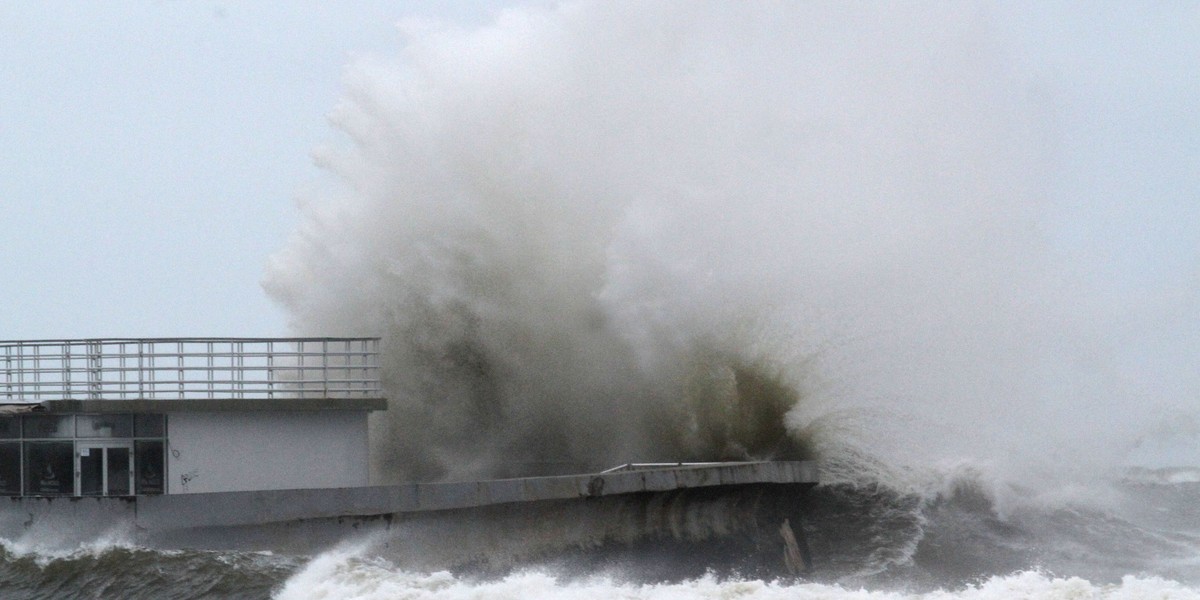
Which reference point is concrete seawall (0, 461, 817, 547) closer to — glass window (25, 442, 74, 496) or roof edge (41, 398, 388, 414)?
glass window (25, 442, 74, 496)

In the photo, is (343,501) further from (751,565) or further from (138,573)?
(751,565)

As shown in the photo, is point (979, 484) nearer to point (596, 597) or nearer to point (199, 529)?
point (596, 597)

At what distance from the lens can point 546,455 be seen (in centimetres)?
2592

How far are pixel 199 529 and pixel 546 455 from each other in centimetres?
754

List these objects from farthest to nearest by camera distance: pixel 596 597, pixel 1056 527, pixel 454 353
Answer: pixel 454 353, pixel 1056 527, pixel 596 597

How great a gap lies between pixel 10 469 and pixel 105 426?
6.00ft

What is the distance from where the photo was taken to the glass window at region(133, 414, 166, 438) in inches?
813

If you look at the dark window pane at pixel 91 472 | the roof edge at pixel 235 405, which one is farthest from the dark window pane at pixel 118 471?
the roof edge at pixel 235 405

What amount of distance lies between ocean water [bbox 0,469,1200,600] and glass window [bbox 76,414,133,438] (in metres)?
1.53

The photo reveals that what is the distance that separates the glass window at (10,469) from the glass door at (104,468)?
1.17 meters

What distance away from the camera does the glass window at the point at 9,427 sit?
21625 mm

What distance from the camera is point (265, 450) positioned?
68.1 ft

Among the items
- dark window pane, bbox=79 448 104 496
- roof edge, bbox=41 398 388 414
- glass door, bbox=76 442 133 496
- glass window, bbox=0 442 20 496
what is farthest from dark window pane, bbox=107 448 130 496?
glass window, bbox=0 442 20 496

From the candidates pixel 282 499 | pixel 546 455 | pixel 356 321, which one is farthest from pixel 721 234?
pixel 282 499
